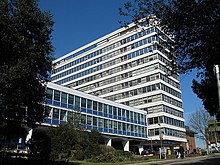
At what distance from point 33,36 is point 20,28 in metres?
1.03

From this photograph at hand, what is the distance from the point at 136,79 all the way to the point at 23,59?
5544 centimetres

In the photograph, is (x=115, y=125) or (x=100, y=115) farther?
(x=115, y=125)

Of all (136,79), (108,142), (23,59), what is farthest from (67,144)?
(136,79)

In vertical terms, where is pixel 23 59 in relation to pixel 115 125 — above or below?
above

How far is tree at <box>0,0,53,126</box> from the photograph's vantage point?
14.5 metres

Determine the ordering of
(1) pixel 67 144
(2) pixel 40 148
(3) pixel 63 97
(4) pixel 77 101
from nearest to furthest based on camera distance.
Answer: (2) pixel 40 148 → (1) pixel 67 144 → (3) pixel 63 97 → (4) pixel 77 101

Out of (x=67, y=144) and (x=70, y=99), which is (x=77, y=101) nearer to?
(x=70, y=99)

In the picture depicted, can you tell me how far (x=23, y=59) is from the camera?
15.3m

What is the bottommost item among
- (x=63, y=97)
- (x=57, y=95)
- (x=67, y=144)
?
(x=67, y=144)

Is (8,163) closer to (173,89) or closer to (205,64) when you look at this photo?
(205,64)

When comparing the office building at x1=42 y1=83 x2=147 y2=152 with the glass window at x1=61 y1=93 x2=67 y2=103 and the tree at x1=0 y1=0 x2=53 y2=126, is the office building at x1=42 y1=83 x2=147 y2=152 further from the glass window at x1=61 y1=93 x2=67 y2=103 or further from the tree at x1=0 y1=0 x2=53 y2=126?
the tree at x1=0 y1=0 x2=53 y2=126

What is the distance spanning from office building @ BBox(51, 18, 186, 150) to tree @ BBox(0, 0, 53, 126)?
44895 millimetres

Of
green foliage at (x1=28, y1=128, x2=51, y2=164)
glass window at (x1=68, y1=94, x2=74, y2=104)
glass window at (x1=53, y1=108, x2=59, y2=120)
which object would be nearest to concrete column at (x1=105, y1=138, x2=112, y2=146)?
glass window at (x1=68, y1=94, x2=74, y2=104)

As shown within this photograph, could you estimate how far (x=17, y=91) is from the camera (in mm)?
14500
